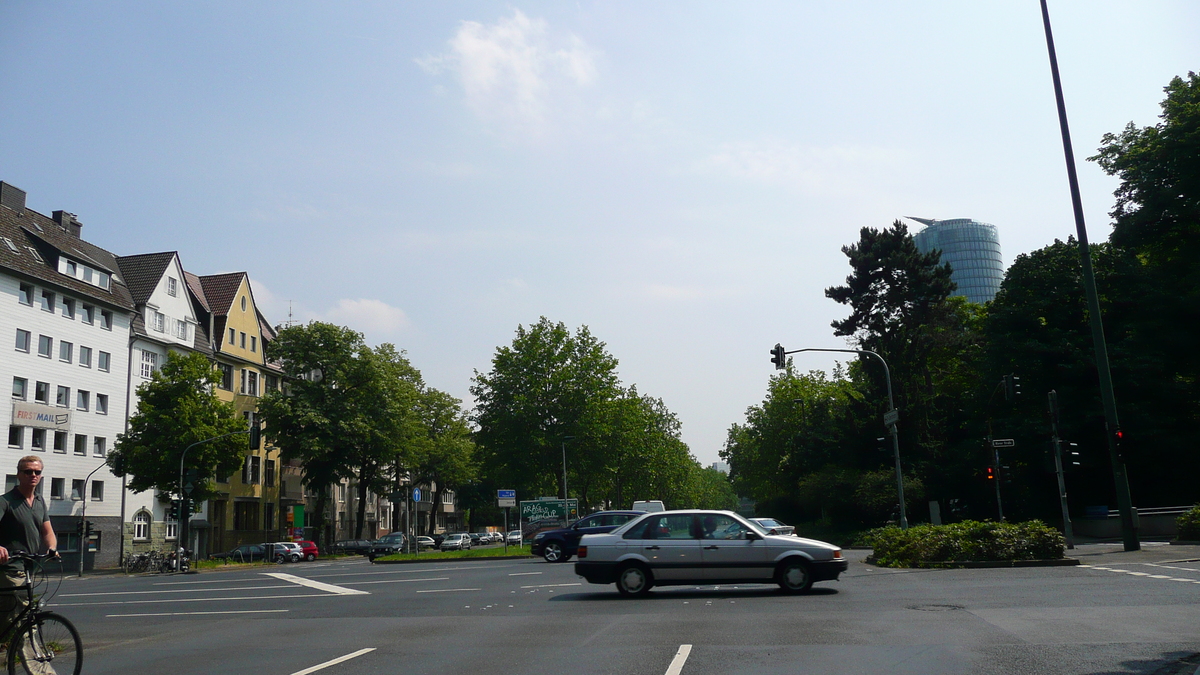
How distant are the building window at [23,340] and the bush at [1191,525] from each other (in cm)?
5126

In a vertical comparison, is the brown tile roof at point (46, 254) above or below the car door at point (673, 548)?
above

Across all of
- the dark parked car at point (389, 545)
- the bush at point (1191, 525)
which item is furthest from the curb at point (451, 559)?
the bush at point (1191, 525)

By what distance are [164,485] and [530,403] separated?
2437cm

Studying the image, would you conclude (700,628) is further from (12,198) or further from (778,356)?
(12,198)

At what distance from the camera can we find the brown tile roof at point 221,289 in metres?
65.9

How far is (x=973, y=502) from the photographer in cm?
4469

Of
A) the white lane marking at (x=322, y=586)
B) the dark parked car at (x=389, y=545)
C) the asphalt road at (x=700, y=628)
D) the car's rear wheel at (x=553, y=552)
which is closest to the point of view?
the asphalt road at (x=700, y=628)

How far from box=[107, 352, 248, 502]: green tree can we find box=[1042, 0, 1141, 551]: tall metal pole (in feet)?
127

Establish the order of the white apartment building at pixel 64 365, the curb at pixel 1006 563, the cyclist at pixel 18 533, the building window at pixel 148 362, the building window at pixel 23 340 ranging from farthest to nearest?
the building window at pixel 148 362
the building window at pixel 23 340
the white apartment building at pixel 64 365
the curb at pixel 1006 563
the cyclist at pixel 18 533

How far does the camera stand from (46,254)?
51.2 metres

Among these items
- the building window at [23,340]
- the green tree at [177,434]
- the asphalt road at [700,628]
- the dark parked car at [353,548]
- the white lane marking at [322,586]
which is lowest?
the dark parked car at [353,548]

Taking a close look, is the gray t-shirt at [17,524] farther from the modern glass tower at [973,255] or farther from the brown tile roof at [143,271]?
the modern glass tower at [973,255]

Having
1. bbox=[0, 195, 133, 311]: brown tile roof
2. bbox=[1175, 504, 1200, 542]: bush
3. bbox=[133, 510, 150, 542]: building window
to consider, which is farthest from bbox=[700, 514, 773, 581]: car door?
bbox=[133, 510, 150, 542]: building window

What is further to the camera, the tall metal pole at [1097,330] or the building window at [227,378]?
the building window at [227,378]
